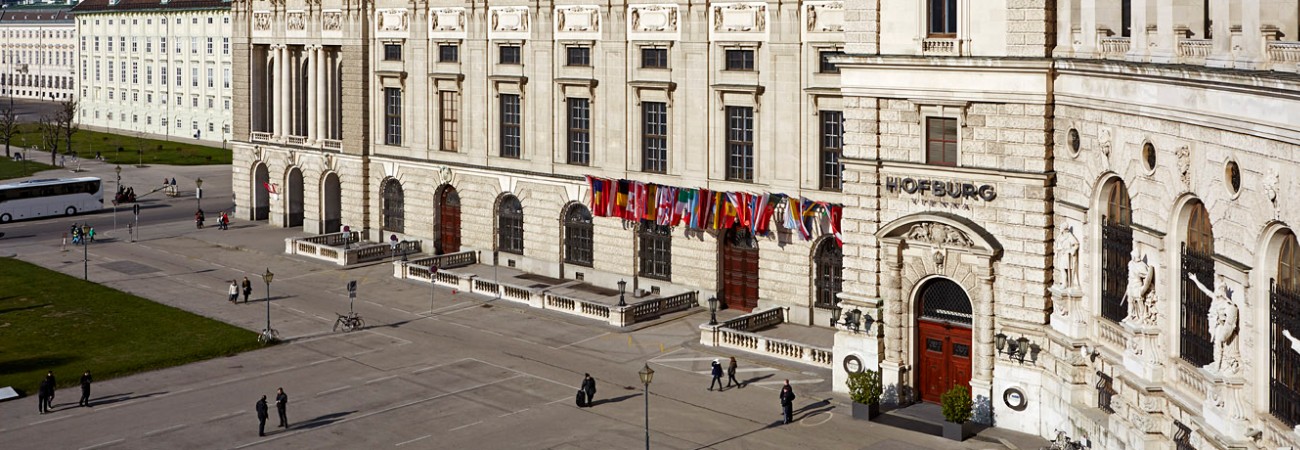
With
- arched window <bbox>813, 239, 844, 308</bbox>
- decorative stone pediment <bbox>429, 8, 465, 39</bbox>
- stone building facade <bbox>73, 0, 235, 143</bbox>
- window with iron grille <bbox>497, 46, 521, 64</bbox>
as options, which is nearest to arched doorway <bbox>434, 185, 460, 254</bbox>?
decorative stone pediment <bbox>429, 8, 465, 39</bbox>

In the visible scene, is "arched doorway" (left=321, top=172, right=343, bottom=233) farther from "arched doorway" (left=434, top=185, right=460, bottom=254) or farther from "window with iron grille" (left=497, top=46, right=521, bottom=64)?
"window with iron grille" (left=497, top=46, right=521, bottom=64)

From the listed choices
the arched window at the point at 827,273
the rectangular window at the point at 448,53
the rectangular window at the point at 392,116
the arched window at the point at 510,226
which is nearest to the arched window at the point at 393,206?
the rectangular window at the point at 392,116

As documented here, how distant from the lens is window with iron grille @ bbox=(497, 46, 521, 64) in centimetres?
8419

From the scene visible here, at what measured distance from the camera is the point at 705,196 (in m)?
73.7

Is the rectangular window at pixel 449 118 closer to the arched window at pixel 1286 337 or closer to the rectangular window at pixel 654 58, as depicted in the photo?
the rectangular window at pixel 654 58

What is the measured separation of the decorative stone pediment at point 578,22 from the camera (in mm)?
79000

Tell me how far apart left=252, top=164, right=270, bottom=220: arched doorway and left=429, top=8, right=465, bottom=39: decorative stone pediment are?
75.5ft

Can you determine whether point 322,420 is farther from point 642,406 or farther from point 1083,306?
point 1083,306

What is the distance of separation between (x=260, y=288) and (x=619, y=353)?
1007 inches

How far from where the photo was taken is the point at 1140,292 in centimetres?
4325

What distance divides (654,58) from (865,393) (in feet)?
90.5

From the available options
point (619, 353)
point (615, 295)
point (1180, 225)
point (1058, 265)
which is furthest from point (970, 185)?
point (615, 295)

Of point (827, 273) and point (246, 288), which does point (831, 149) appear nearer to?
→ point (827, 273)

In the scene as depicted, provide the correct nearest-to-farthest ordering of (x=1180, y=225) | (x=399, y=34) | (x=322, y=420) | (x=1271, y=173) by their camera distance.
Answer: (x=1271, y=173), (x=1180, y=225), (x=322, y=420), (x=399, y=34)
